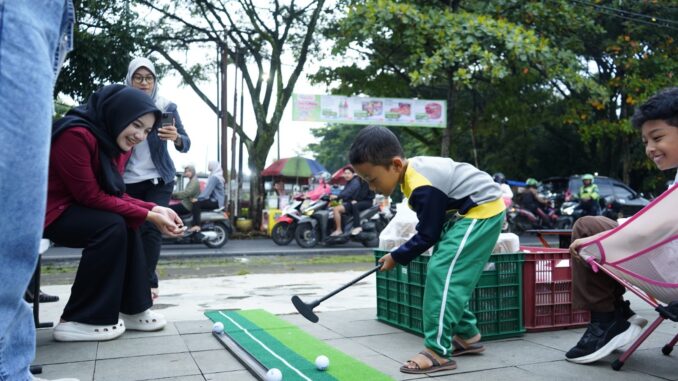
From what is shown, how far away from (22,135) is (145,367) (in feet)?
5.53

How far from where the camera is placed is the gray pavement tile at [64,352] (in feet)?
8.88

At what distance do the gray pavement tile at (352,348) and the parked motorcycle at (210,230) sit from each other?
8.02 meters

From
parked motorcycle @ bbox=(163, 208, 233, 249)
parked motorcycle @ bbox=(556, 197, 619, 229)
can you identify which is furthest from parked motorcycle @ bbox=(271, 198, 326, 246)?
parked motorcycle @ bbox=(556, 197, 619, 229)

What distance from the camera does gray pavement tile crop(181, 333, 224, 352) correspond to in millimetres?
2996

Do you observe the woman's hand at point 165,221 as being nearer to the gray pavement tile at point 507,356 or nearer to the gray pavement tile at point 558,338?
the gray pavement tile at point 507,356

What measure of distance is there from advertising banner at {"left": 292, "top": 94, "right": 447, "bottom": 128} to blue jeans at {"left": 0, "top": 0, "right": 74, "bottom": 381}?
12.3 meters

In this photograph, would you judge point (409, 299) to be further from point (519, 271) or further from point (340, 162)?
point (340, 162)

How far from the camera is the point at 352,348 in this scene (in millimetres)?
3018

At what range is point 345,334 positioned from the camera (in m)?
3.36

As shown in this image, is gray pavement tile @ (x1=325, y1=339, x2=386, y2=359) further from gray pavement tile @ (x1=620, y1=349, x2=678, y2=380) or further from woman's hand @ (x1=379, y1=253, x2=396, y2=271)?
gray pavement tile @ (x1=620, y1=349, x2=678, y2=380)

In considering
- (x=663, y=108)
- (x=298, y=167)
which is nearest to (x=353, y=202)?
(x=663, y=108)

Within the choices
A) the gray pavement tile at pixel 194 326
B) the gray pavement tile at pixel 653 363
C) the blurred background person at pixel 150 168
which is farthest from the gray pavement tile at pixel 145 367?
the gray pavement tile at pixel 653 363

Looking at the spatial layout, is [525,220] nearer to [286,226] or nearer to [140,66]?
[286,226]

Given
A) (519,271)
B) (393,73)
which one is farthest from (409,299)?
(393,73)
